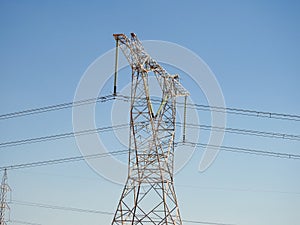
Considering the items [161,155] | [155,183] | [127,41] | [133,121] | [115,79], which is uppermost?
[127,41]

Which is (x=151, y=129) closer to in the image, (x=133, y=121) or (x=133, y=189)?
(x=133, y=121)

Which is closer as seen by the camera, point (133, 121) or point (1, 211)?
point (133, 121)

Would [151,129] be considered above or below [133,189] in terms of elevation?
above

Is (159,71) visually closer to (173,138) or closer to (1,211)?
(173,138)

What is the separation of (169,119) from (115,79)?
19.8 feet

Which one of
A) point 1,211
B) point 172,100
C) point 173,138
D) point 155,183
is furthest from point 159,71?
point 1,211

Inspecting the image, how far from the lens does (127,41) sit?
31156mm

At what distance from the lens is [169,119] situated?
34.3 metres

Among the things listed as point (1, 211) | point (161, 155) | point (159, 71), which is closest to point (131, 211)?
point (161, 155)

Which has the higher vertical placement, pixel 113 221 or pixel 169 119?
pixel 169 119

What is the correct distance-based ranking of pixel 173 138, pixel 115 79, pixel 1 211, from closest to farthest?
pixel 115 79 < pixel 173 138 < pixel 1 211

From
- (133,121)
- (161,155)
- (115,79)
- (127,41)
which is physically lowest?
(161,155)

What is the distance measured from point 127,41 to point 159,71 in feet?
12.5

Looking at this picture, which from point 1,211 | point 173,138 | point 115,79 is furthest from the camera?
point 1,211
